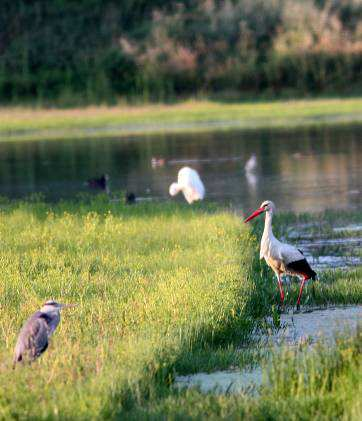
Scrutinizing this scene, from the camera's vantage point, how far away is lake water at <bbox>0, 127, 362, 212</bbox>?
928 inches

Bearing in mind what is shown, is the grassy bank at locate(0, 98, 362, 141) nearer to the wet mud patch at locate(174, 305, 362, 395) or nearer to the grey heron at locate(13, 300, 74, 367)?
the wet mud patch at locate(174, 305, 362, 395)

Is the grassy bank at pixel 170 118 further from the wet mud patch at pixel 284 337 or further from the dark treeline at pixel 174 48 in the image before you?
the wet mud patch at pixel 284 337

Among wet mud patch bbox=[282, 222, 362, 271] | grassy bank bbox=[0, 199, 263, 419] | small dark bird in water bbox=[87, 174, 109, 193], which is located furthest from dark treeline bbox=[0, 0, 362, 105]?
grassy bank bbox=[0, 199, 263, 419]

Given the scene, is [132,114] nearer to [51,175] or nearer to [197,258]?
[51,175]

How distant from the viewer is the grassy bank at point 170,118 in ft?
139

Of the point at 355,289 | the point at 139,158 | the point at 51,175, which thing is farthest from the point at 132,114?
the point at 355,289

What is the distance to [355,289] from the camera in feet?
39.9

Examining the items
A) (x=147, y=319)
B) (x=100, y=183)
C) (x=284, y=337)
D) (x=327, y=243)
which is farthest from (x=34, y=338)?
(x=100, y=183)

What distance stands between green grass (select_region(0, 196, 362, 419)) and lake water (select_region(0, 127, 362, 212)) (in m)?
5.45

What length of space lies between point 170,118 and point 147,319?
111ft

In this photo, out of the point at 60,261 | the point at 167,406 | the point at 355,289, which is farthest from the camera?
the point at 60,261

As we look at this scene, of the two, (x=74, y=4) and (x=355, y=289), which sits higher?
(x=74, y=4)

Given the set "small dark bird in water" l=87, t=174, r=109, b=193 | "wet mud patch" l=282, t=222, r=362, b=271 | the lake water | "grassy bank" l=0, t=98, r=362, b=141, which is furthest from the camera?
"grassy bank" l=0, t=98, r=362, b=141

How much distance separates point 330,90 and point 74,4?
14.7 m
